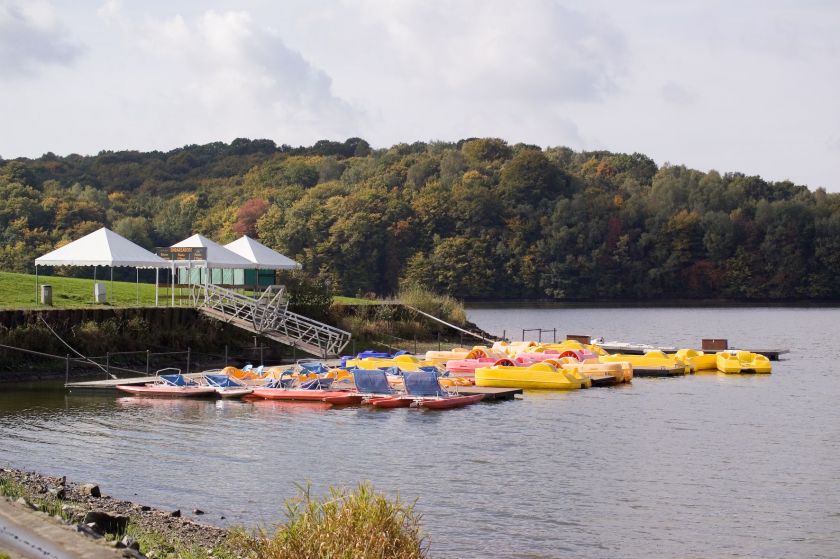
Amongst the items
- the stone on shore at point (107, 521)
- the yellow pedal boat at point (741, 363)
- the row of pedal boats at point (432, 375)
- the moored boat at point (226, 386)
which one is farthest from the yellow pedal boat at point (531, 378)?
the stone on shore at point (107, 521)

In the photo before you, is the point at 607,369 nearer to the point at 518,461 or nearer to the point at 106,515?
the point at 518,461

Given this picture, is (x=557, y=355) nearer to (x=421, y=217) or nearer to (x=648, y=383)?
(x=648, y=383)

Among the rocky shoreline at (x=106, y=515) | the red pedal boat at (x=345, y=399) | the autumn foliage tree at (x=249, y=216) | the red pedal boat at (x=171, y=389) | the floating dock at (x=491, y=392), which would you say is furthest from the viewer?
the autumn foliage tree at (x=249, y=216)

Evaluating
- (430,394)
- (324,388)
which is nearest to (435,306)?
(324,388)

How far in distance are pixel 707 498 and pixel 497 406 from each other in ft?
47.3

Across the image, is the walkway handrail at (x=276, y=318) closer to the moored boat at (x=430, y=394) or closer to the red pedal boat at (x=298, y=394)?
the red pedal boat at (x=298, y=394)

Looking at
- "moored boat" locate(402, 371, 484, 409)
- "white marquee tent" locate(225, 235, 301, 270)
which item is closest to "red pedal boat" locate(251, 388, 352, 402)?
"moored boat" locate(402, 371, 484, 409)

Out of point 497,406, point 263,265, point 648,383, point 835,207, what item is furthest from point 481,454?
point 835,207

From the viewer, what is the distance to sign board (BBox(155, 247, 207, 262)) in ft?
165

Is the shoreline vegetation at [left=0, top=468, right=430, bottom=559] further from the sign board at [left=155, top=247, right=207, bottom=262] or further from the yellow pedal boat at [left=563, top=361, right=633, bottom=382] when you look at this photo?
the sign board at [left=155, top=247, right=207, bottom=262]

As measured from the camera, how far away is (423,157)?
5940 inches

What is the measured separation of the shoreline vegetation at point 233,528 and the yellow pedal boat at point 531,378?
19.8 metres

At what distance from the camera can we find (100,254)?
153 ft

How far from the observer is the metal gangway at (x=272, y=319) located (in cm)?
4891
